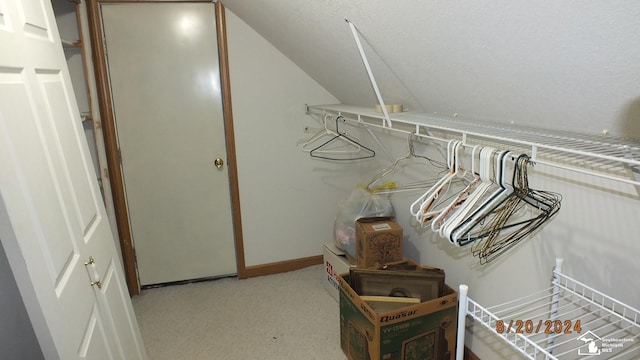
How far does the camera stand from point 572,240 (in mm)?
1434

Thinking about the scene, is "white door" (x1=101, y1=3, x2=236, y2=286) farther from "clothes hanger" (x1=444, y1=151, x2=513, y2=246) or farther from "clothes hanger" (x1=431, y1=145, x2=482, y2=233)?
"clothes hanger" (x1=444, y1=151, x2=513, y2=246)

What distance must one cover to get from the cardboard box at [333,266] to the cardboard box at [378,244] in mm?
236

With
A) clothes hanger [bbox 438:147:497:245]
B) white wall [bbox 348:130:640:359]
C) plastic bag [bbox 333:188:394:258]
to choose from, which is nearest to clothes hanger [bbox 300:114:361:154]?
plastic bag [bbox 333:188:394:258]

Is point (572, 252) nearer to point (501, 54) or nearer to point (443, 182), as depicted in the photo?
point (443, 182)

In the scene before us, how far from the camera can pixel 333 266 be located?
8.95ft

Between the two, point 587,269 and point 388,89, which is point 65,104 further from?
point 587,269

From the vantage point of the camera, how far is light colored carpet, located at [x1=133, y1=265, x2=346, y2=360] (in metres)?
2.33

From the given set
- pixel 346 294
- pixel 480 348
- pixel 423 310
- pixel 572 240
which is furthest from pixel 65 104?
pixel 480 348

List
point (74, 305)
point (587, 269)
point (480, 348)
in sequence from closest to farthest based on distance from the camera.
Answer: point (74, 305)
point (587, 269)
point (480, 348)

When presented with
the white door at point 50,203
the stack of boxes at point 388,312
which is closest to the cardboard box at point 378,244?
the stack of boxes at point 388,312

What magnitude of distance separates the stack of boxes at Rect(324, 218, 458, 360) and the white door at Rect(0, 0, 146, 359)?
1.09 m

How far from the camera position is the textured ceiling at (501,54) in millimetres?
866

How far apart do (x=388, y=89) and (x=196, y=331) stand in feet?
6.25
